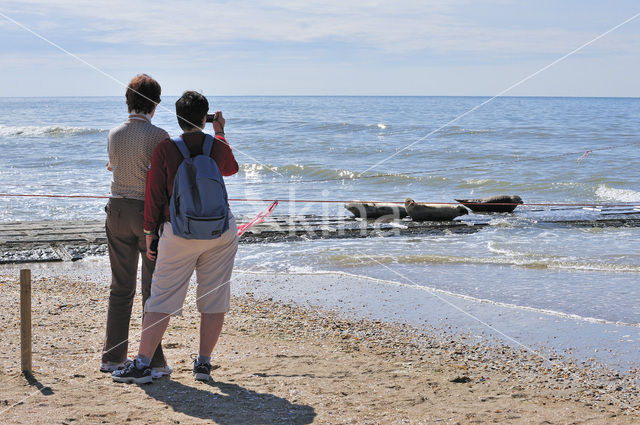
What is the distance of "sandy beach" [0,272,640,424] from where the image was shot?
376 cm

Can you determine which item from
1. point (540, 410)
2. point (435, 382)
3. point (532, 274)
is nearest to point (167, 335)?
point (435, 382)

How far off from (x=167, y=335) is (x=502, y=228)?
7.80 meters

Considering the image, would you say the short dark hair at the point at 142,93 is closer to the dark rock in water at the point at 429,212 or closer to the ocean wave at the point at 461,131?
the dark rock in water at the point at 429,212

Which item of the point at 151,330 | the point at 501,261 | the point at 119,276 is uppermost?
the point at 119,276

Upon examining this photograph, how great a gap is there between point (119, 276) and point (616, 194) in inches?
647

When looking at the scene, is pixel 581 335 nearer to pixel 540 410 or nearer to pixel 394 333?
pixel 394 333

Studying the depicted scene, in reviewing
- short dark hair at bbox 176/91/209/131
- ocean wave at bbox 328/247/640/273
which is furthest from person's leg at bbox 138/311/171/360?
ocean wave at bbox 328/247/640/273

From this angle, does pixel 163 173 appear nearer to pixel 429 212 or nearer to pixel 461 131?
pixel 429 212

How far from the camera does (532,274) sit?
831 cm

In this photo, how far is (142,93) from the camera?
3.91 meters

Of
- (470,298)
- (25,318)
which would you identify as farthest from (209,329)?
(470,298)

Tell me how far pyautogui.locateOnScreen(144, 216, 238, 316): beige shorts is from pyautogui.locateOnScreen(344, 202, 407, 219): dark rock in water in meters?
8.49

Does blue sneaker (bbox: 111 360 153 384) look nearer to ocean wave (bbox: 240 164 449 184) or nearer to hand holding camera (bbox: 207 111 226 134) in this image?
hand holding camera (bbox: 207 111 226 134)

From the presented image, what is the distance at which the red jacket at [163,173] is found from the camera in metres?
3.70
